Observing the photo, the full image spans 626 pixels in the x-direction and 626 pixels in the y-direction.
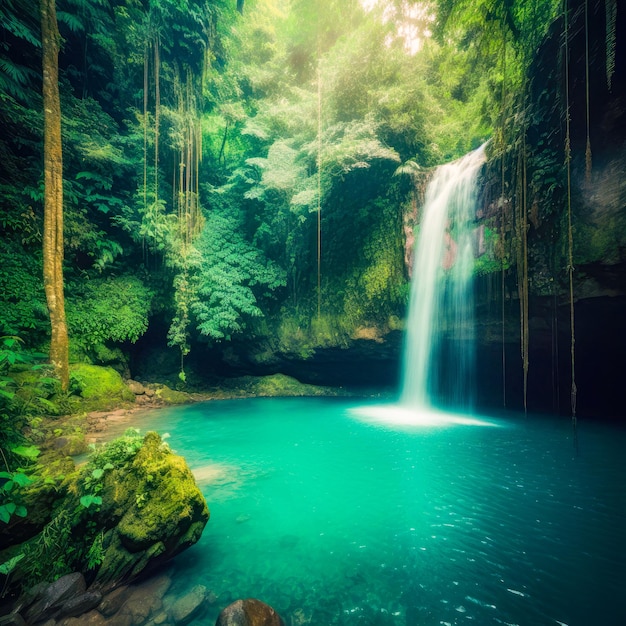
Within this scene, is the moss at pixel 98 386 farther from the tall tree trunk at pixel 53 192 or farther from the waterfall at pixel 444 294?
the waterfall at pixel 444 294

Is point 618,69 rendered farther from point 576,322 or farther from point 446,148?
point 446,148

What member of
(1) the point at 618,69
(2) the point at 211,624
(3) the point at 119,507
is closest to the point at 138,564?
(3) the point at 119,507

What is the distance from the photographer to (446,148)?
43.5ft

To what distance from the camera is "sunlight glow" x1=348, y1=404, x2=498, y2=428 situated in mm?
9070

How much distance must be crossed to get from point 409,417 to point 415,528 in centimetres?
651

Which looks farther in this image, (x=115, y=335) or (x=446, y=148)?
(x=446, y=148)

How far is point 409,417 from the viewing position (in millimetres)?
10000

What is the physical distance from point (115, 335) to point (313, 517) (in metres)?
9.94

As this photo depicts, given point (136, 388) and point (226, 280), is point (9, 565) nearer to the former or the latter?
point (136, 388)

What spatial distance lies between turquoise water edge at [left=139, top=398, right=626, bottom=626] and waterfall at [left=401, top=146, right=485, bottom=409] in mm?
4257

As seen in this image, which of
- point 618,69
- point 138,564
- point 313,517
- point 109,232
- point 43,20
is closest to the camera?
point 138,564

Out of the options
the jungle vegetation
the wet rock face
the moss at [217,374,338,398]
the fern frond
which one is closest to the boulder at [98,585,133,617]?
the wet rock face

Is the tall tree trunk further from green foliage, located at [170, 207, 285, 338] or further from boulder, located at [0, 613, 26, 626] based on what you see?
boulder, located at [0, 613, 26, 626]

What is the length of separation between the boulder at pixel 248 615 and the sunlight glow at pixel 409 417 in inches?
267
